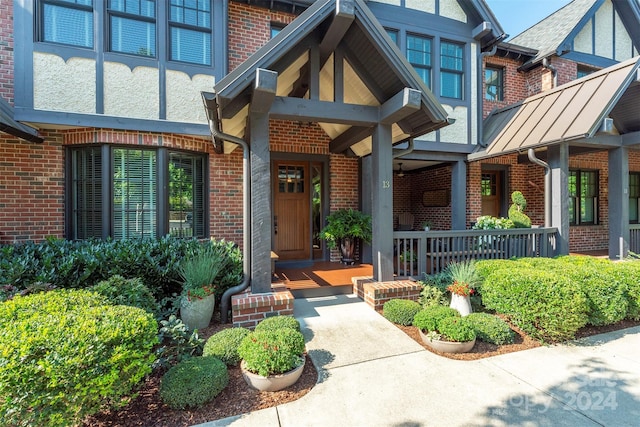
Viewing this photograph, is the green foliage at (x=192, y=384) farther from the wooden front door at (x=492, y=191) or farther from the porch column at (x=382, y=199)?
the wooden front door at (x=492, y=191)

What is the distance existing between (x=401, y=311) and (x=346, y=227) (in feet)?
8.76

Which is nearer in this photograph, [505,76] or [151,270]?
[151,270]

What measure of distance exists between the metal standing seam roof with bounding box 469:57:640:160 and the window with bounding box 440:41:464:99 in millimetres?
1494

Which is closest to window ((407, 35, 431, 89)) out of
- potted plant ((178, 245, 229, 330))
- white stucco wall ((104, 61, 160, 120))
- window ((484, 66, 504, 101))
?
window ((484, 66, 504, 101))

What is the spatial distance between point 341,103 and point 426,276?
3.35m

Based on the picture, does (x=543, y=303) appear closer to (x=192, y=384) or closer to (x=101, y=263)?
(x=192, y=384)

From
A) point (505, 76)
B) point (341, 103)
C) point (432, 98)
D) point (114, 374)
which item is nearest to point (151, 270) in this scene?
point (114, 374)

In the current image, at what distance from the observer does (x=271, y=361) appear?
2715mm

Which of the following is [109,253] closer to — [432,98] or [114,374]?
[114,374]

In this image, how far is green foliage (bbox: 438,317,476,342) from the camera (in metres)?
3.40

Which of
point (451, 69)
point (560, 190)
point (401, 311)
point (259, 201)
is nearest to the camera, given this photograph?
point (259, 201)


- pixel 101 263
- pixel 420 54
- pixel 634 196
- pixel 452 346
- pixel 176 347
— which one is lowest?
pixel 452 346

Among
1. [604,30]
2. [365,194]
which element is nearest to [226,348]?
[365,194]

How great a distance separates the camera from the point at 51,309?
2.56 meters
